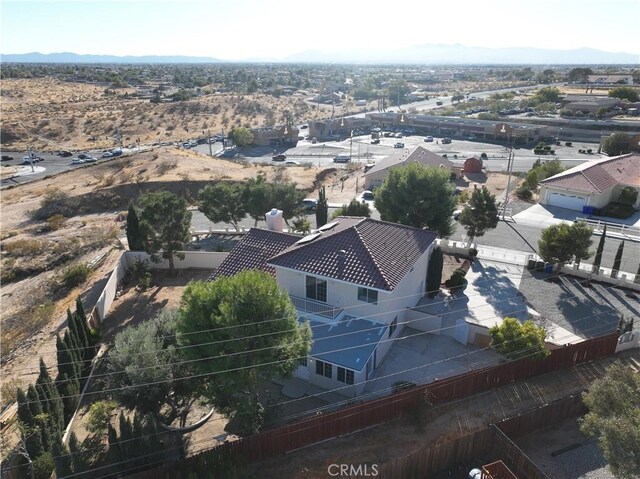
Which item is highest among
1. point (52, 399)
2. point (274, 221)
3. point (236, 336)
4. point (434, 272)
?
point (236, 336)

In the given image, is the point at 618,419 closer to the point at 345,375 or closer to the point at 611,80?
the point at 345,375

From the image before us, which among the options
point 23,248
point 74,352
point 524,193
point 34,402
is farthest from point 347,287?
point 524,193

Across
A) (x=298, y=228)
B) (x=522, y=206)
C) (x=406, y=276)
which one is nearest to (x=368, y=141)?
(x=522, y=206)

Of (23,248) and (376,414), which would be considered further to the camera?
(23,248)

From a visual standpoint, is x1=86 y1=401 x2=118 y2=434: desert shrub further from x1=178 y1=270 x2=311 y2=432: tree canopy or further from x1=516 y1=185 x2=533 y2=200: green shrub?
x1=516 y1=185 x2=533 y2=200: green shrub

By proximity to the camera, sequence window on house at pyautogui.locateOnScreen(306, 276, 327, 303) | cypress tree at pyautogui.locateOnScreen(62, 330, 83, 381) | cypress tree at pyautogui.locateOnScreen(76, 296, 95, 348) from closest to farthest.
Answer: cypress tree at pyautogui.locateOnScreen(62, 330, 83, 381) → cypress tree at pyautogui.locateOnScreen(76, 296, 95, 348) → window on house at pyautogui.locateOnScreen(306, 276, 327, 303)

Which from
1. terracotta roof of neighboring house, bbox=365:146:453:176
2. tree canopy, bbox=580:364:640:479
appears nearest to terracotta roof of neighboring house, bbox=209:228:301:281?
tree canopy, bbox=580:364:640:479

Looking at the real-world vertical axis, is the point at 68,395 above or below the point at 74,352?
below
